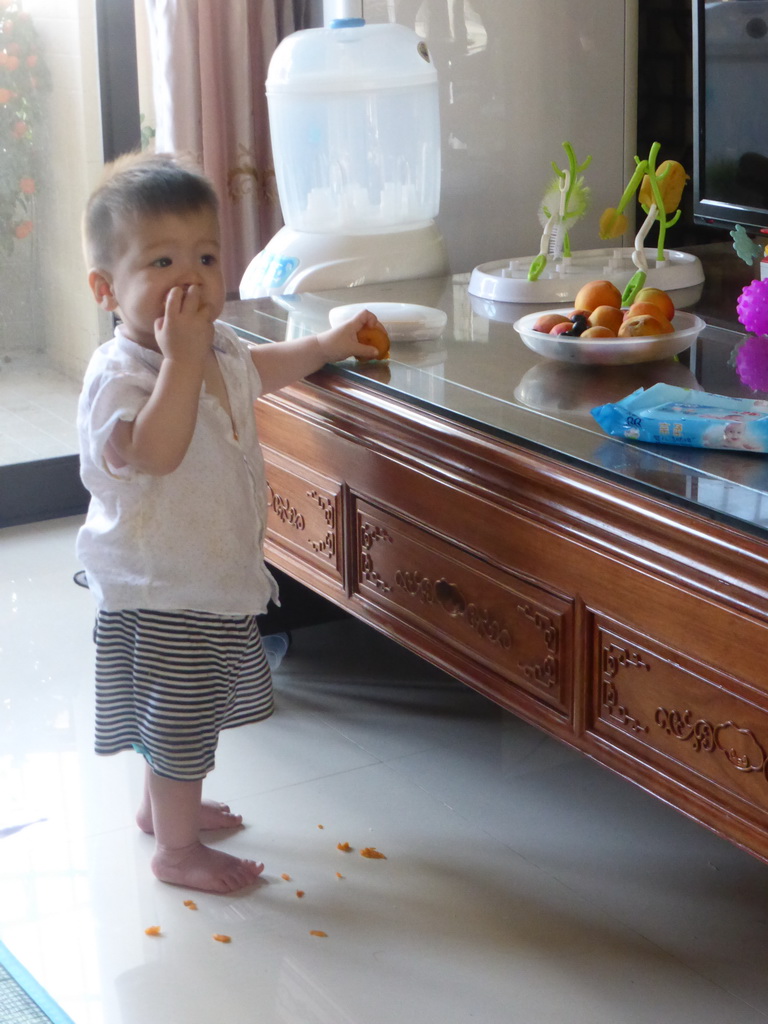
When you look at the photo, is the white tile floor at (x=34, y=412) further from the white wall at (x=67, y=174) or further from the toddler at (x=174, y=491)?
the toddler at (x=174, y=491)

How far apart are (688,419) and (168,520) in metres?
0.59

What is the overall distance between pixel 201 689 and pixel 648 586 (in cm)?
59

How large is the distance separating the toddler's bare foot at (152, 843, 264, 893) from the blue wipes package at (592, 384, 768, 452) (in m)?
0.71

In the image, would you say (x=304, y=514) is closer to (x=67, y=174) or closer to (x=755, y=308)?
(x=755, y=308)

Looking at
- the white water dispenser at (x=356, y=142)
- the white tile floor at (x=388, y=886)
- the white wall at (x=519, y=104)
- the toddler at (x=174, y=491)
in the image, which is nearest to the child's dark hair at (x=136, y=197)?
the toddler at (x=174, y=491)

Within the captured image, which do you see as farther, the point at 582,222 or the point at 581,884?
the point at 582,222

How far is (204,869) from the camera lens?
4.93 ft

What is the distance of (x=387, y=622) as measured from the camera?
5.07 ft

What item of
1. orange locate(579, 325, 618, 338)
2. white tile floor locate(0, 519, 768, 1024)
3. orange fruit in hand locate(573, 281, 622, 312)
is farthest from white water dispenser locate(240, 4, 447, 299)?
white tile floor locate(0, 519, 768, 1024)

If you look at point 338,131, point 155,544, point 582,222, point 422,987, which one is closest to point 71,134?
point 338,131

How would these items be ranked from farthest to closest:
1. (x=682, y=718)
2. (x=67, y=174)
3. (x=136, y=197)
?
1. (x=67, y=174)
2. (x=136, y=197)
3. (x=682, y=718)

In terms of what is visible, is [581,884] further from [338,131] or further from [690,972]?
[338,131]

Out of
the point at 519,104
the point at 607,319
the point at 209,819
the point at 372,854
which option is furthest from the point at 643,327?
the point at 519,104

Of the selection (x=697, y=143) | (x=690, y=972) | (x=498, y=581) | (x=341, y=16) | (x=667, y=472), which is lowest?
(x=690, y=972)
